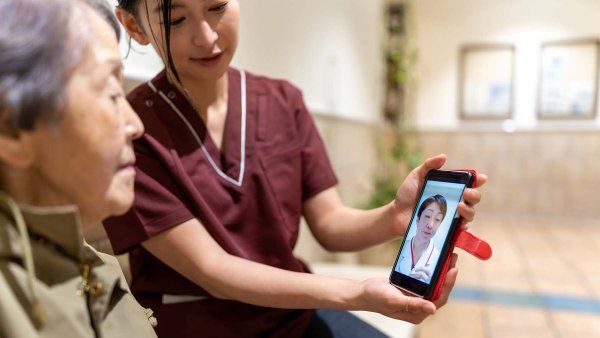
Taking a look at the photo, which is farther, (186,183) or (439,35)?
(439,35)

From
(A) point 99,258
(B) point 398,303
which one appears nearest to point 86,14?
(A) point 99,258

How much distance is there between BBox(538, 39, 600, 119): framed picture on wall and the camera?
527cm

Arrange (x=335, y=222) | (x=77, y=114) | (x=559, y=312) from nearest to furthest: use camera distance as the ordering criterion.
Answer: (x=77, y=114), (x=335, y=222), (x=559, y=312)

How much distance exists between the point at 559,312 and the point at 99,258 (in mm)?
2890

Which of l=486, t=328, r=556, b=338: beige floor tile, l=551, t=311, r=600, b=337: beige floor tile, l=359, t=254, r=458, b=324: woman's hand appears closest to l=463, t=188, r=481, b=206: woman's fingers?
l=359, t=254, r=458, b=324: woman's hand

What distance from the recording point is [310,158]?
123 cm

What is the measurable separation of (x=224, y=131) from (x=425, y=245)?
1.72 ft

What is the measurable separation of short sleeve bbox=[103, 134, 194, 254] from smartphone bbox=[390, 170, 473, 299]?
425 mm

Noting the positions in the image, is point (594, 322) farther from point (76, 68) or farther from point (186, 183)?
point (76, 68)

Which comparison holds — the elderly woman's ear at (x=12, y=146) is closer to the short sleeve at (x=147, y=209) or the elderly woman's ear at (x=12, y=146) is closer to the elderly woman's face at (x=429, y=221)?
the short sleeve at (x=147, y=209)

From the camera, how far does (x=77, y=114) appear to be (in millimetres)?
551

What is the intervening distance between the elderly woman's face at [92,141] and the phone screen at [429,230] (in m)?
0.48

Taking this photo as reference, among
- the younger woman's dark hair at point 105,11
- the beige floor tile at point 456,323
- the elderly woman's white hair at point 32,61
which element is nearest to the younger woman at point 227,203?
the younger woman's dark hair at point 105,11

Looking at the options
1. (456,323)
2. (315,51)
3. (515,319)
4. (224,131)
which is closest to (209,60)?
(224,131)
